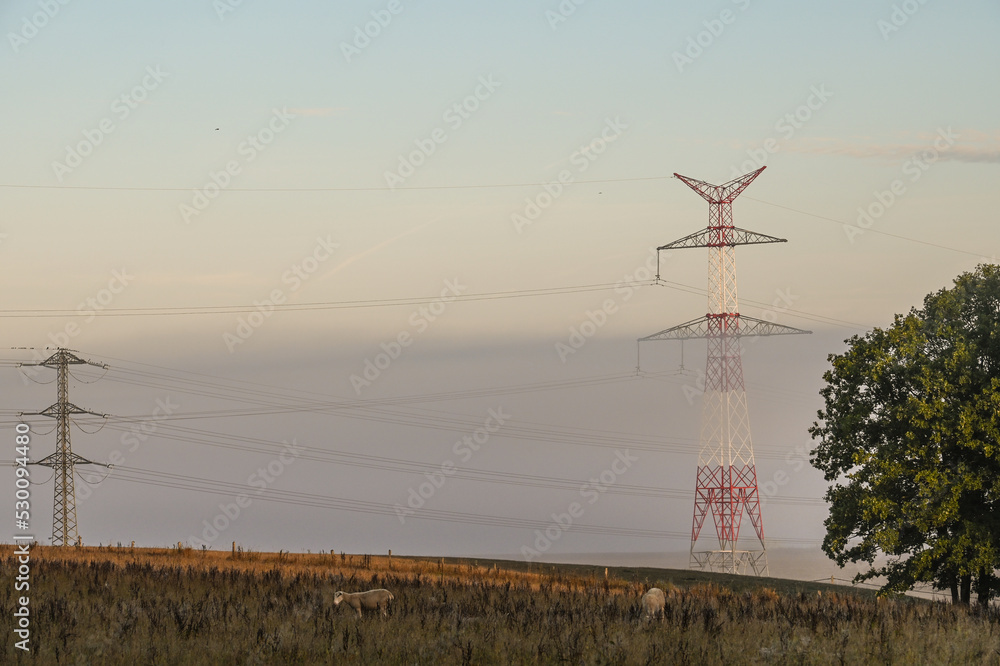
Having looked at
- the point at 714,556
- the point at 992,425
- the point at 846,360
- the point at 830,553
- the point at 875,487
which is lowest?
the point at 714,556

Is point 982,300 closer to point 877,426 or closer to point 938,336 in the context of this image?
point 938,336

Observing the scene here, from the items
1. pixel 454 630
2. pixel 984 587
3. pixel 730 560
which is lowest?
pixel 730 560

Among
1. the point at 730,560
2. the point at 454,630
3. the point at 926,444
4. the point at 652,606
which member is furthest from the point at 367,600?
the point at 730,560

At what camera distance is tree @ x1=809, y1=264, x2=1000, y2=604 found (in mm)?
37031

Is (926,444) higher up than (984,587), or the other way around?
(926,444)

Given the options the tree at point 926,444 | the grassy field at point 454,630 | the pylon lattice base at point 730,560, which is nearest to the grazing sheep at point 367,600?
the grassy field at point 454,630

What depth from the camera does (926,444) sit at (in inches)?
1502

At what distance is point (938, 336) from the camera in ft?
131

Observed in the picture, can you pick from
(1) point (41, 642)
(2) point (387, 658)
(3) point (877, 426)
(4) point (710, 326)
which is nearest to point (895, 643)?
(2) point (387, 658)

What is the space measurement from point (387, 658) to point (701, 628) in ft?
22.6

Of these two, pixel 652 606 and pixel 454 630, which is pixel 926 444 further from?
pixel 454 630

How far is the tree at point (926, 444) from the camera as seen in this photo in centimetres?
3703

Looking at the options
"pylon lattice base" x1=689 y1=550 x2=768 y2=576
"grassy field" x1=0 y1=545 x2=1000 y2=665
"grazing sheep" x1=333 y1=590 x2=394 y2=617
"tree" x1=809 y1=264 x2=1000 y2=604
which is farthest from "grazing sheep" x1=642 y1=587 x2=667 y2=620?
"pylon lattice base" x1=689 y1=550 x2=768 y2=576

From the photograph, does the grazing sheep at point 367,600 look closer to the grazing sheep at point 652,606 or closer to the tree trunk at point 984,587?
the grazing sheep at point 652,606
